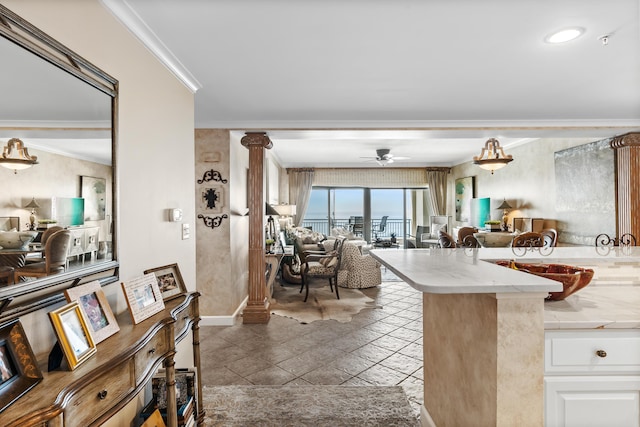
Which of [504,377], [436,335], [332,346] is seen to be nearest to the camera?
[504,377]

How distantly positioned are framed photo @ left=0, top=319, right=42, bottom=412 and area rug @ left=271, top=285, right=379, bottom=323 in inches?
132

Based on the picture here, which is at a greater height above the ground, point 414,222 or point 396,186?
point 396,186

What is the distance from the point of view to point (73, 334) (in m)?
1.16

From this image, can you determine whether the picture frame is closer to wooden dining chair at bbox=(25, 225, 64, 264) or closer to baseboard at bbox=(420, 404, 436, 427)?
wooden dining chair at bbox=(25, 225, 64, 264)

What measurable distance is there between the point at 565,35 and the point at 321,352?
3.16 m

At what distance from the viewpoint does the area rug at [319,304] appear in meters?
4.42

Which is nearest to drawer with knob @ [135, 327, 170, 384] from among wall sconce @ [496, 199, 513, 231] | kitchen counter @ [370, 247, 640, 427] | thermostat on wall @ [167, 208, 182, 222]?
thermostat on wall @ [167, 208, 182, 222]

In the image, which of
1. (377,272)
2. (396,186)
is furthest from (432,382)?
(396,186)

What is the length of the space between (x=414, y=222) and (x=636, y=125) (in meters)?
6.50

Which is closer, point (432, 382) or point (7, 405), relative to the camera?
point (7, 405)

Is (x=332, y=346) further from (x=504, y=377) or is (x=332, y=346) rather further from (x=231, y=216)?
(x=504, y=377)

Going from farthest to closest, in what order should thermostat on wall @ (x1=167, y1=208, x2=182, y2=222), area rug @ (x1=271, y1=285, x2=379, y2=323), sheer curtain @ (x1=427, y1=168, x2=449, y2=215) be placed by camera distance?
sheer curtain @ (x1=427, y1=168, x2=449, y2=215) → area rug @ (x1=271, y1=285, x2=379, y2=323) → thermostat on wall @ (x1=167, y1=208, x2=182, y2=222)

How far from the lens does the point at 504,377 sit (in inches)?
51.4

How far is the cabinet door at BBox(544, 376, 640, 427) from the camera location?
134cm
